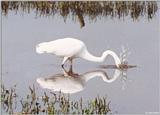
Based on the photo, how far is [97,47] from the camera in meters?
2.90

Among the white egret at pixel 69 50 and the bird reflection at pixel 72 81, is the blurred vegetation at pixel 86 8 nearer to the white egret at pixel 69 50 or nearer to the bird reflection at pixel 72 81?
the white egret at pixel 69 50

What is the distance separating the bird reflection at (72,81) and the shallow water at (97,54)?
0.04 feet

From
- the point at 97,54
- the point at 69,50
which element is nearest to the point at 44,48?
the point at 69,50

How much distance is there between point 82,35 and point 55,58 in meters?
0.14

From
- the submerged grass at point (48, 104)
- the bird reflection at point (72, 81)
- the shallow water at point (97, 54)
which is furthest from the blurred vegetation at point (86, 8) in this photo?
the submerged grass at point (48, 104)

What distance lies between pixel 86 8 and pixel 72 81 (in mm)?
284

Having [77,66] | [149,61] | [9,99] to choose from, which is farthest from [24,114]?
[149,61]

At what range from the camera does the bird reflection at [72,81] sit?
288cm

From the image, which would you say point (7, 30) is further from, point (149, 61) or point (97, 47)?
point (149, 61)

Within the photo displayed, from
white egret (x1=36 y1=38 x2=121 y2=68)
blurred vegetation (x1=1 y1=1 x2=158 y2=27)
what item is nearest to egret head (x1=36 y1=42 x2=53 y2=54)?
white egret (x1=36 y1=38 x2=121 y2=68)

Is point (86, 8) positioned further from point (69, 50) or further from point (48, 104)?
point (48, 104)

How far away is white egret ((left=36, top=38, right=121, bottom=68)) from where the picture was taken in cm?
288

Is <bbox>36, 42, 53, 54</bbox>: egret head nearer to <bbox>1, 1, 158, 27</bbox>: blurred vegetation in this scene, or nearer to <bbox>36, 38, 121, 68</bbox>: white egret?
<bbox>36, 38, 121, 68</bbox>: white egret

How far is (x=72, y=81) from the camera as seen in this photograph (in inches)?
114
